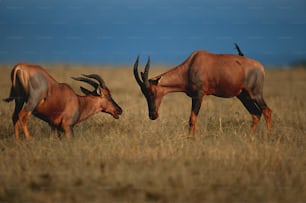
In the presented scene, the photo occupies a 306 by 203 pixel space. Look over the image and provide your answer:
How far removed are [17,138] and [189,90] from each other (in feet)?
12.6

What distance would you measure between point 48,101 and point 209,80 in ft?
11.6

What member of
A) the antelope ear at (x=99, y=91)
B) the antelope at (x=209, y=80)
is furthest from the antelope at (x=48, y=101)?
the antelope at (x=209, y=80)

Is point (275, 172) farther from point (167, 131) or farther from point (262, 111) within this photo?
point (262, 111)

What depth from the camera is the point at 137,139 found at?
891 centimetres

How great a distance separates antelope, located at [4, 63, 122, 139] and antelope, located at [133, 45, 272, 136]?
1031 mm

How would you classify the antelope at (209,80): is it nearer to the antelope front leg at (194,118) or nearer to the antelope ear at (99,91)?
the antelope front leg at (194,118)

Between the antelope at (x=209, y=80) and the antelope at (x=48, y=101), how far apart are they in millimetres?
1031

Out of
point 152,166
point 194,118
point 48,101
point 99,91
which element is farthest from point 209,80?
point 152,166

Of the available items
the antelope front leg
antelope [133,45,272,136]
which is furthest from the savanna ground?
antelope [133,45,272,136]

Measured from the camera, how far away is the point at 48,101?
9383 millimetres

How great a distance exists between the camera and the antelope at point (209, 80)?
1091 cm

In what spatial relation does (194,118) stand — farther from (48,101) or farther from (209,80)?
(48,101)

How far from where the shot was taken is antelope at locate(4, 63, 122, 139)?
29.5ft

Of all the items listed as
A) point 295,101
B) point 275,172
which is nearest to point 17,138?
point 275,172
